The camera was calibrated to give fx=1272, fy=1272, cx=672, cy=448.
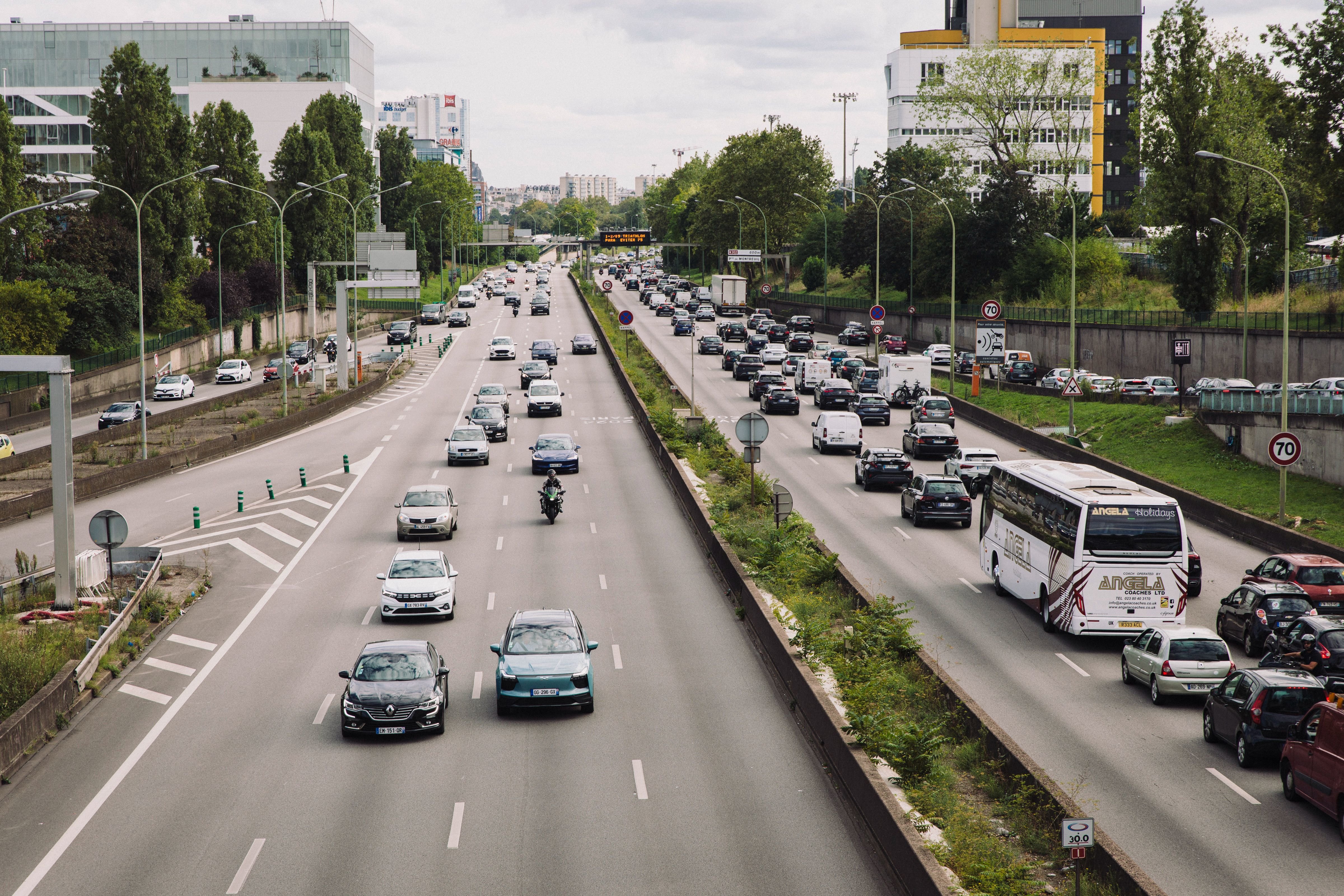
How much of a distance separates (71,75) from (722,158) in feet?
256

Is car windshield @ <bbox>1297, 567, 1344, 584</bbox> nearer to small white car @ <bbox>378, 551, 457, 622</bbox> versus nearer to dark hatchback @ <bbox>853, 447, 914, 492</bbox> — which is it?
dark hatchback @ <bbox>853, 447, 914, 492</bbox>

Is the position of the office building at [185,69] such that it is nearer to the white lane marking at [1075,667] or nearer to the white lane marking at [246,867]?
the white lane marking at [1075,667]

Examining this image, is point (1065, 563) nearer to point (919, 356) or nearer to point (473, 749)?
point (473, 749)

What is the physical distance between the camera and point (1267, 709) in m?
18.2

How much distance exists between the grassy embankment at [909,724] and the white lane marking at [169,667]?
1141 cm

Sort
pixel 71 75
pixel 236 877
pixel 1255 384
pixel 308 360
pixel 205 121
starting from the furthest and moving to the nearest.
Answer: pixel 71 75 < pixel 205 121 < pixel 308 360 < pixel 1255 384 < pixel 236 877

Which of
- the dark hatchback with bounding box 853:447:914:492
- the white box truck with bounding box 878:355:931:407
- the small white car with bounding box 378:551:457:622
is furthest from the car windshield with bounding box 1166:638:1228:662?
the white box truck with bounding box 878:355:931:407

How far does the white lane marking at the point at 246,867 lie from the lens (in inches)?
560

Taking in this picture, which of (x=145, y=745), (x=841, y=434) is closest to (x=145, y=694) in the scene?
(x=145, y=745)

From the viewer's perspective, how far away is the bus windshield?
24.4 metres

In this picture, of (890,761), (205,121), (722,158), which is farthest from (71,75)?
(890,761)

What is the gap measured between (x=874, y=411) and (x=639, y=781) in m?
41.3

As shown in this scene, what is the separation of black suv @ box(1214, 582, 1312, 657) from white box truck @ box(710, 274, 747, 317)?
97.0 m

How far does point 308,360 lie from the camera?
87.1 meters
